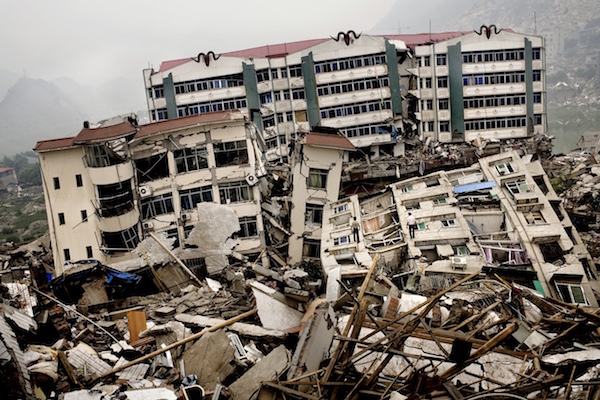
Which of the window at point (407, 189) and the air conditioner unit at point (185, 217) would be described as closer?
the air conditioner unit at point (185, 217)

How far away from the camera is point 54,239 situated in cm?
2178

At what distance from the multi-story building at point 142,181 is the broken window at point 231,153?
52 millimetres

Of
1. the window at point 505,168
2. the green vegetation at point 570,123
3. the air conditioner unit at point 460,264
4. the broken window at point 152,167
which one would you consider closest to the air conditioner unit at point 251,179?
the broken window at point 152,167

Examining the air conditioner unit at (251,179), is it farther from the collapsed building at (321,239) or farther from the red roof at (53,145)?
the red roof at (53,145)

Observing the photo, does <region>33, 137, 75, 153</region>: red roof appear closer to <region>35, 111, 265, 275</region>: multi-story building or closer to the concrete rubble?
<region>35, 111, 265, 275</region>: multi-story building

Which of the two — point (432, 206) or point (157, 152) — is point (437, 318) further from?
point (157, 152)

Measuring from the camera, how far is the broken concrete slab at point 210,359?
8422 millimetres

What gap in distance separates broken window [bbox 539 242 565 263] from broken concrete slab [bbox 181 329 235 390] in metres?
14.0

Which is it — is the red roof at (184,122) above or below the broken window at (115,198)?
above

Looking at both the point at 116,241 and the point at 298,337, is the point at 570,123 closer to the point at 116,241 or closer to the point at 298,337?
the point at 116,241

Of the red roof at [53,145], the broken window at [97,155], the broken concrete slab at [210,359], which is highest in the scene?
the red roof at [53,145]

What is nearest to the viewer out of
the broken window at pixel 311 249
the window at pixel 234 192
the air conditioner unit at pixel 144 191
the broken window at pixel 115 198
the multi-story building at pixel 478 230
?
the multi-story building at pixel 478 230

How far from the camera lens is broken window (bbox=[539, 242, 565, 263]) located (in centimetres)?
1727

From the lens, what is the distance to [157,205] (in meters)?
22.8
